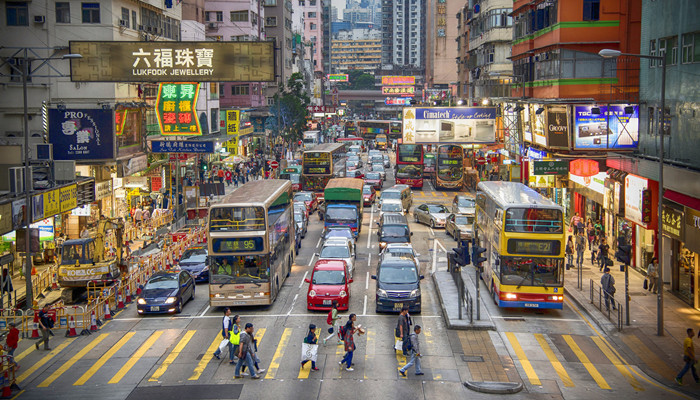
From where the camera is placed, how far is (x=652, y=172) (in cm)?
3181

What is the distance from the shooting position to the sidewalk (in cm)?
2219

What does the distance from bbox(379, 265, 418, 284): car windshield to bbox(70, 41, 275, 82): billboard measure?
8192 mm

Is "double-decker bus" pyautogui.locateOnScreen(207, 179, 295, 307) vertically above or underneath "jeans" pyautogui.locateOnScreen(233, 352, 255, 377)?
above

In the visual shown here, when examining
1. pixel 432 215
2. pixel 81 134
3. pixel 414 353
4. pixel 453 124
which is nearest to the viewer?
pixel 414 353

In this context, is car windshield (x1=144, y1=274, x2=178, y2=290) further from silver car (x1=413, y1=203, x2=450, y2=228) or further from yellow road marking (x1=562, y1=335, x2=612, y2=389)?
silver car (x1=413, y1=203, x2=450, y2=228)

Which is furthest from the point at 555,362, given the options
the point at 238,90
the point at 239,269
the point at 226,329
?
the point at 238,90

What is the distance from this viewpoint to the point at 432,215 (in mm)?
50281

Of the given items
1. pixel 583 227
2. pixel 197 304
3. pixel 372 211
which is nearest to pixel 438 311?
pixel 197 304

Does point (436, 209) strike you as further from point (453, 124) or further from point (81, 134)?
point (81, 134)

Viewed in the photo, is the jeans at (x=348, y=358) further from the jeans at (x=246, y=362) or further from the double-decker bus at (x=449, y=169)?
the double-decker bus at (x=449, y=169)

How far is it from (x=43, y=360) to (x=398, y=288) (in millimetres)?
12147

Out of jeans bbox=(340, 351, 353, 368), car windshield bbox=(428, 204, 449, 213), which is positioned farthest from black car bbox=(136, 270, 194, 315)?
car windshield bbox=(428, 204, 449, 213)

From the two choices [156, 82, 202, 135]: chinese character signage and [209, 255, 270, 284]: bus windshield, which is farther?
[156, 82, 202, 135]: chinese character signage

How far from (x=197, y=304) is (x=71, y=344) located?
622cm
